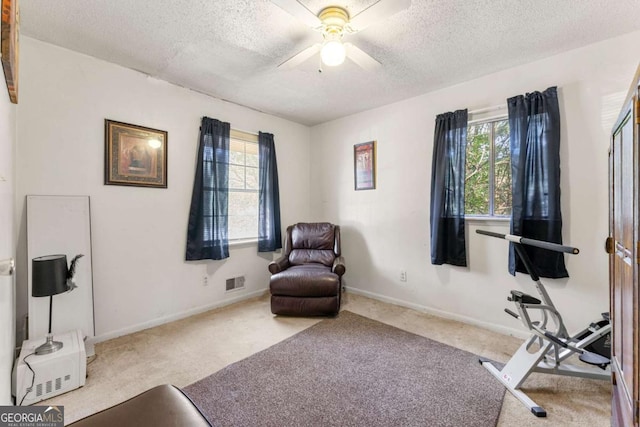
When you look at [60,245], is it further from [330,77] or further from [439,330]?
[439,330]

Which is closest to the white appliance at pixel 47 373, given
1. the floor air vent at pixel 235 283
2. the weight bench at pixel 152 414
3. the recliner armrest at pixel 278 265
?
the weight bench at pixel 152 414

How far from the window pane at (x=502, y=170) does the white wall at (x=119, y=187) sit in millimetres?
2983

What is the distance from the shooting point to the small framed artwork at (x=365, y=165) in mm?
3734

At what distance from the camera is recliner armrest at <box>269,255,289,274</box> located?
3298mm

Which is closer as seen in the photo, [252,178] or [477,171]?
[477,171]

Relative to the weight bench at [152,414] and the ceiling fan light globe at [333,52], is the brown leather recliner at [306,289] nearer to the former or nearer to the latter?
the weight bench at [152,414]

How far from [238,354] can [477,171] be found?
290 centimetres

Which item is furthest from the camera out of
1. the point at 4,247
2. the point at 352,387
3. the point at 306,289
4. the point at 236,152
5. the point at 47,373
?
the point at 236,152

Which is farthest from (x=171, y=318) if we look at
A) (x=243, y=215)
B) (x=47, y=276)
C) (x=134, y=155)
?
A: (x=134, y=155)

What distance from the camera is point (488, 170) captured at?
2.87 metres

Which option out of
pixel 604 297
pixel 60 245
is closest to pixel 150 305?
pixel 60 245

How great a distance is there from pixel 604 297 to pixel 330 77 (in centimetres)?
306

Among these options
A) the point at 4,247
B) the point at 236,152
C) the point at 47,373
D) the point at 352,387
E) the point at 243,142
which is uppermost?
the point at 243,142

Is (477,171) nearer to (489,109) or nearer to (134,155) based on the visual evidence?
(489,109)
